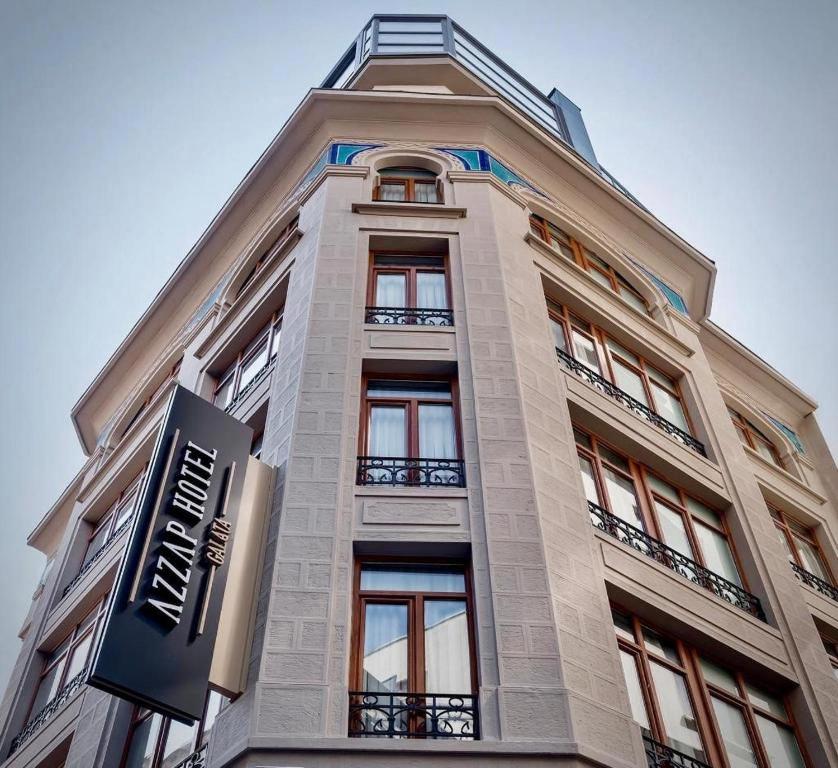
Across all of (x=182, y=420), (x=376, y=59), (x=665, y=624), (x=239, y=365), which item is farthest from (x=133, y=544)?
(x=376, y=59)

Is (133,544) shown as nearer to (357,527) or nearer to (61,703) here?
(357,527)

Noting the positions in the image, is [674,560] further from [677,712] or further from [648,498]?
[677,712]

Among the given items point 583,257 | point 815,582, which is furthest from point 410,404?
point 815,582

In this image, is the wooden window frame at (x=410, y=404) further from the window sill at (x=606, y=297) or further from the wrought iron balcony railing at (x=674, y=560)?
the window sill at (x=606, y=297)

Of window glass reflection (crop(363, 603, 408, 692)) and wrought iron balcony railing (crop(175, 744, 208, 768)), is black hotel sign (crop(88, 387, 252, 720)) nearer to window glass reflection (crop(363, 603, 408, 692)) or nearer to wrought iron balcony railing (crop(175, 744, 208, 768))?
wrought iron balcony railing (crop(175, 744, 208, 768))

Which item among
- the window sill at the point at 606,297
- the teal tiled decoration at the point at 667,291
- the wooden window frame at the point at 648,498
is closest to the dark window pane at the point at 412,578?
the wooden window frame at the point at 648,498

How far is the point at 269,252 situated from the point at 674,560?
33.6 ft

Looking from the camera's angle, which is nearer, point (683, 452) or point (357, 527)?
point (357, 527)

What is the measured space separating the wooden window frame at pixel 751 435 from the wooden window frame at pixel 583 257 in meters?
4.14

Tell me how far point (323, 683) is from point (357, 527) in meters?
2.10

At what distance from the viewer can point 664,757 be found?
33.2 feet

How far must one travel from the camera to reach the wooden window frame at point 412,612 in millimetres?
9773

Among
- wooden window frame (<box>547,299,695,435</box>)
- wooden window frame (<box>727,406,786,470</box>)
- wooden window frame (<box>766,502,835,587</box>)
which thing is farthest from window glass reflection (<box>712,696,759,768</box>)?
wooden window frame (<box>727,406,786,470</box>)

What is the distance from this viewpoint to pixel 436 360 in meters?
13.5
